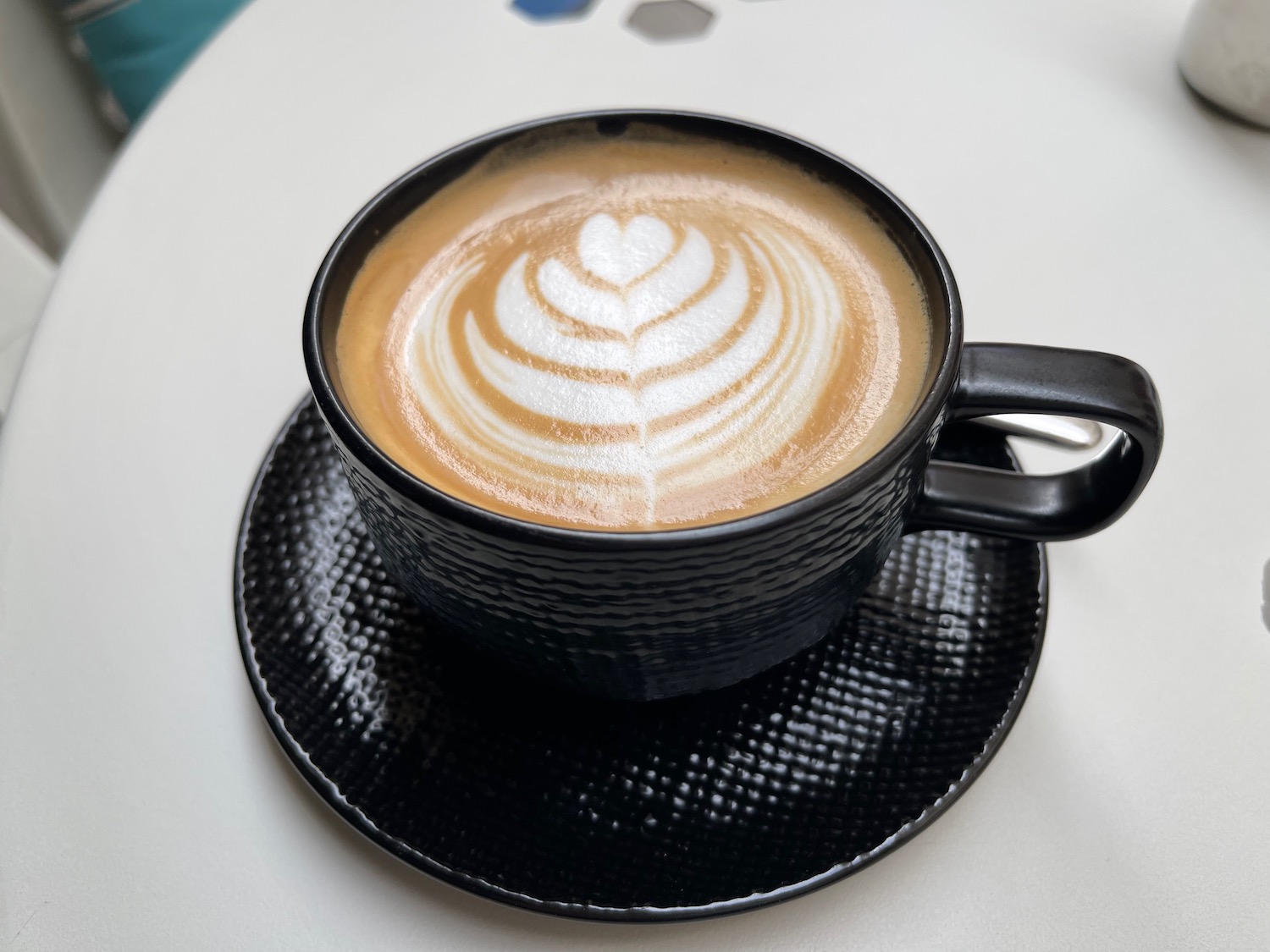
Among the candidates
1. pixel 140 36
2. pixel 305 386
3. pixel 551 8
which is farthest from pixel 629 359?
pixel 140 36

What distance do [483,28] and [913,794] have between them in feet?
3.16

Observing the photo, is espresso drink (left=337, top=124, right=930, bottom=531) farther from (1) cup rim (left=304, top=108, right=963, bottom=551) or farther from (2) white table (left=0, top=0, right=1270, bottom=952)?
(2) white table (left=0, top=0, right=1270, bottom=952)

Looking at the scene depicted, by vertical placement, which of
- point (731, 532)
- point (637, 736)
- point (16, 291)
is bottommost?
point (637, 736)

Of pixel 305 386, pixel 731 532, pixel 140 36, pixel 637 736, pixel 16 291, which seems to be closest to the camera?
pixel 731 532

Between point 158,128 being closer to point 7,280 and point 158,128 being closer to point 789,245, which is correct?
point 7,280

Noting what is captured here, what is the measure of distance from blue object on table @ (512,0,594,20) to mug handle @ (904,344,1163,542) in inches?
31.9

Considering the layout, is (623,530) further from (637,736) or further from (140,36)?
(140,36)

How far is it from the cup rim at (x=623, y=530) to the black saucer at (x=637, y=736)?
0.16 metres

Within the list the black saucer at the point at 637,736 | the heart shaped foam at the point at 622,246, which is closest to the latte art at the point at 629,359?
the heart shaped foam at the point at 622,246

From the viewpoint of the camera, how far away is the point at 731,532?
0.41 m

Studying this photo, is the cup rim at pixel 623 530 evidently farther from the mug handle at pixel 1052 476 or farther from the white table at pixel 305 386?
the white table at pixel 305 386

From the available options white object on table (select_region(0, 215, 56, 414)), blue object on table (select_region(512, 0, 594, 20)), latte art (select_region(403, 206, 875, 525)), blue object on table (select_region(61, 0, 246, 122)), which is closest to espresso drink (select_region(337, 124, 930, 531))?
latte art (select_region(403, 206, 875, 525))

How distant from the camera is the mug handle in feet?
1.56

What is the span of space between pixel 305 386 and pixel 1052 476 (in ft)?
1.91
